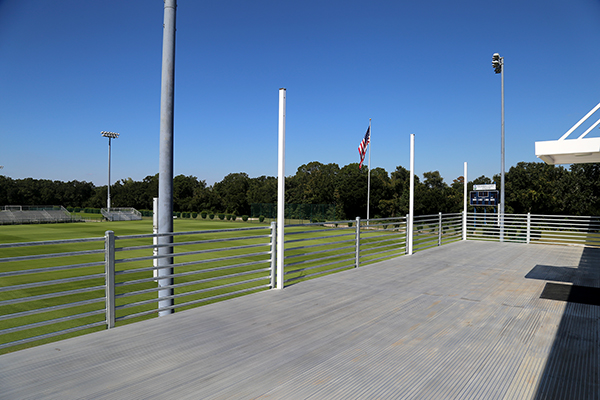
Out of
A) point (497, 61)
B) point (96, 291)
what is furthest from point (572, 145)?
point (497, 61)

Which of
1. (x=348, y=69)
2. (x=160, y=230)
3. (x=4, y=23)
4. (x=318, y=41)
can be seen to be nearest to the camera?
(x=4, y=23)

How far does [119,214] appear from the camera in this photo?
168ft

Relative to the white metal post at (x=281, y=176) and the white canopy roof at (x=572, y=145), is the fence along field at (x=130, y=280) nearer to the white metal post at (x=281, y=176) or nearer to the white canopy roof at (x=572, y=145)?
the white metal post at (x=281, y=176)

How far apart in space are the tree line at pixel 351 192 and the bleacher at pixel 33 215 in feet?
70.4

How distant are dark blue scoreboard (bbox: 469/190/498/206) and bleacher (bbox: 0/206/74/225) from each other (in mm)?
48959

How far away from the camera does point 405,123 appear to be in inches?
1337

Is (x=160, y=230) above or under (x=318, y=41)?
under

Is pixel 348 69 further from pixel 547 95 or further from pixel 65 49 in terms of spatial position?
pixel 65 49

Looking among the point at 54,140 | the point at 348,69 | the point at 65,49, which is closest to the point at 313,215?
the point at 348,69

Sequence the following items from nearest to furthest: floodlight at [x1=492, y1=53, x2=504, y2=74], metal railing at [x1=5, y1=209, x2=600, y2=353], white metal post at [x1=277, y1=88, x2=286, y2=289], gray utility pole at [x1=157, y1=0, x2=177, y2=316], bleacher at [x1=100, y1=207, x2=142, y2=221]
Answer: metal railing at [x1=5, y1=209, x2=600, y2=353]
gray utility pole at [x1=157, y1=0, x2=177, y2=316]
white metal post at [x1=277, y1=88, x2=286, y2=289]
floodlight at [x1=492, y1=53, x2=504, y2=74]
bleacher at [x1=100, y1=207, x2=142, y2=221]

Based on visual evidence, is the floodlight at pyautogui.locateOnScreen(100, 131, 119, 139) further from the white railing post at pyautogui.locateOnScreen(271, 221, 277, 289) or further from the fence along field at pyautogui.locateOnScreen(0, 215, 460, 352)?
the white railing post at pyautogui.locateOnScreen(271, 221, 277, 289)

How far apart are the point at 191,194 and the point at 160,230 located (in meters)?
72.8

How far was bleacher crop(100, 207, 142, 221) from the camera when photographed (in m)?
49.9

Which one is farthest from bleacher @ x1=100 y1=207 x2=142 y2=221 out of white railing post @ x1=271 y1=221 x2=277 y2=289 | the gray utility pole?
the gray utility pole
